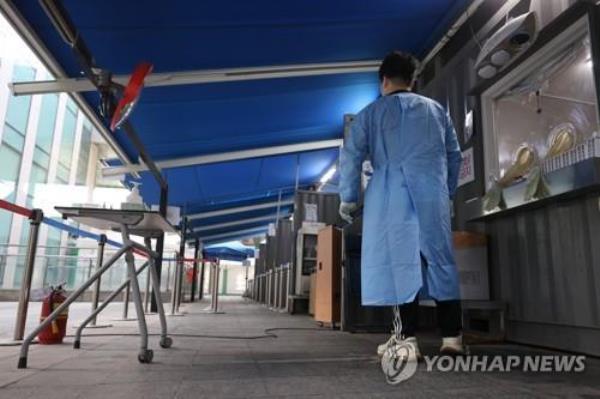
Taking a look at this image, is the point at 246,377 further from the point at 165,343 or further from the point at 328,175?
the point at 328,175

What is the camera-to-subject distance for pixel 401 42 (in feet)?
12.7

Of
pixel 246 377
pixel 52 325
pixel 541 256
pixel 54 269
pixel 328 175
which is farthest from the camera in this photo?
pixel 328 175

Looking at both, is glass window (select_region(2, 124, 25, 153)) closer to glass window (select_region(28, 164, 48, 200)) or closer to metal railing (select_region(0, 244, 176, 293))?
glass window (select_region(28, 164, 48, 200))

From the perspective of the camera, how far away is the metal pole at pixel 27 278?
240 centimetres

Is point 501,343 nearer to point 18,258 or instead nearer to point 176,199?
point 176,199

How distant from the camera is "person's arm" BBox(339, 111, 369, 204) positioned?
207 cm

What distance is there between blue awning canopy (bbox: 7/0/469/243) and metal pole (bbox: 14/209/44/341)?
123 centimetres

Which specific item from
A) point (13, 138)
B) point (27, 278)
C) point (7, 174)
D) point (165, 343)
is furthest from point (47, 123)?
point (165, 343)

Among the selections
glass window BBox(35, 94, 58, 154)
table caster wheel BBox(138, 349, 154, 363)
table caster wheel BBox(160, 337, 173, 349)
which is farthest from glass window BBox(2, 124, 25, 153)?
table caster wheel BBox(138, 349, 154, 363)

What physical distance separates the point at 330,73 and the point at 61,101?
1063 cm

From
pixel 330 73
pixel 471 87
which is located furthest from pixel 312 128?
pixel 471 87

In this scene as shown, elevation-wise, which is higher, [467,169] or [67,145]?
[67,145]

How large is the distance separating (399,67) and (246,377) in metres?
1.63

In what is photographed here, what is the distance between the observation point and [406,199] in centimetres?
191
